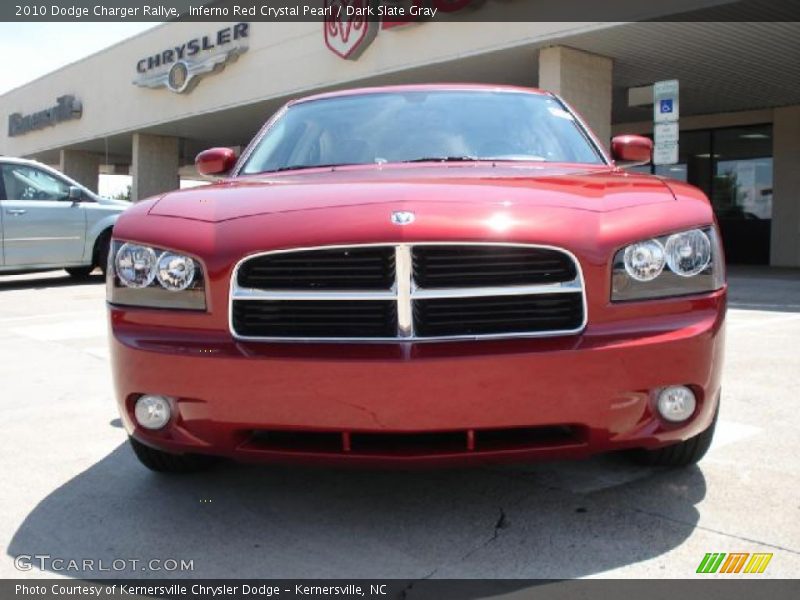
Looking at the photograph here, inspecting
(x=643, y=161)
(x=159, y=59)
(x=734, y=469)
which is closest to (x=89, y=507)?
(x=734, y=469)

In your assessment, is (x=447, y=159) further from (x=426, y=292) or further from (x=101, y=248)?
(x=101, y=248)

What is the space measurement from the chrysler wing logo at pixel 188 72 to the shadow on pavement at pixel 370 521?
18.0 metres

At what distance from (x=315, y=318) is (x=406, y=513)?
76 cm

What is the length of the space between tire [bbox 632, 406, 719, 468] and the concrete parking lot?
58 mm

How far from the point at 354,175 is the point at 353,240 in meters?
0.73

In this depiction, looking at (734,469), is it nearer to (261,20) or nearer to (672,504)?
(672,504)

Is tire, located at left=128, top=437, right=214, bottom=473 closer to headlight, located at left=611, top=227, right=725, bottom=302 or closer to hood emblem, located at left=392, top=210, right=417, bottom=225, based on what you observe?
hood emblem, located at left=392, top=210, right=417, bottom=225

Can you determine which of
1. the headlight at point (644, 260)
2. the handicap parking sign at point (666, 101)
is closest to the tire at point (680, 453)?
the headlight at point (644, 260)

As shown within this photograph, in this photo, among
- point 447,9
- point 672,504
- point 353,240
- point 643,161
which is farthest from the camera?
point 447,9

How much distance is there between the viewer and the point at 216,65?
65.5 feet

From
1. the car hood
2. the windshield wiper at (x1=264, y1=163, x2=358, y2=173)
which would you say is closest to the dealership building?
the windshield wiper at (x1=264, y1=163, x2=358, y2=173)

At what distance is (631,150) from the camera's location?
3.74 meters

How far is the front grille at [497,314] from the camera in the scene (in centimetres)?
228

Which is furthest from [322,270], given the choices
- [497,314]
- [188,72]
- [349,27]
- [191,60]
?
[191,60]
